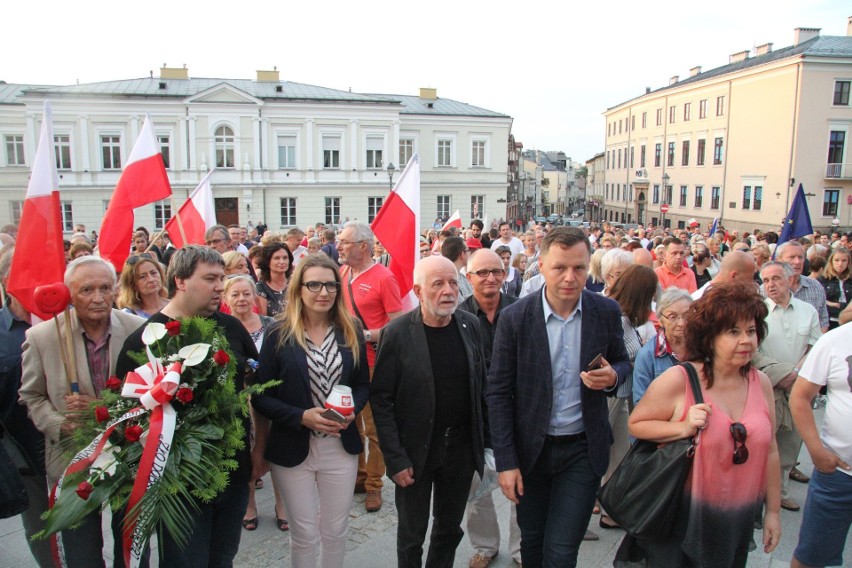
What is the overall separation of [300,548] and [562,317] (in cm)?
204

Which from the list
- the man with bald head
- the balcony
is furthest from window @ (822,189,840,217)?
the man with bald head

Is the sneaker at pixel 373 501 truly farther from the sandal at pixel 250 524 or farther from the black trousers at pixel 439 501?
the black trousers at pixel 439 501

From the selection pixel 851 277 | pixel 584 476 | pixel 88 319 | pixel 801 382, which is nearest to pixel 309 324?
pixel 88 319

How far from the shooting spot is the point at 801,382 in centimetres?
344

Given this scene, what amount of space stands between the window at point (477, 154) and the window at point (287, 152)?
1365cm

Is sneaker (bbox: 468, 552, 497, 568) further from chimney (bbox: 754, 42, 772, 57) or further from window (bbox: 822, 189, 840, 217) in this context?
chimney (bbox: 754, 42, 772, 57)

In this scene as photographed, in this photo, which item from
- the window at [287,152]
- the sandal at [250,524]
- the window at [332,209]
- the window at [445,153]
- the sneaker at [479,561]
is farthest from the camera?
the window at [445,153]

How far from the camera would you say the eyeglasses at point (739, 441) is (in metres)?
2.71

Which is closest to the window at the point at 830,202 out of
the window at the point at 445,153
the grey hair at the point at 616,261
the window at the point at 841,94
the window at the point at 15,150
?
the window at the point at 841,94

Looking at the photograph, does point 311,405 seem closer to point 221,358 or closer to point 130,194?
point 221,358

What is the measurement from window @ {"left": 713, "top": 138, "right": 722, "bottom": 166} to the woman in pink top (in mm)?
50975

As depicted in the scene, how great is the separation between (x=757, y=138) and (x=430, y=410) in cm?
4765

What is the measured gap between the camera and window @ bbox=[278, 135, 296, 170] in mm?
39906

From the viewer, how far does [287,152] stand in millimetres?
40125
